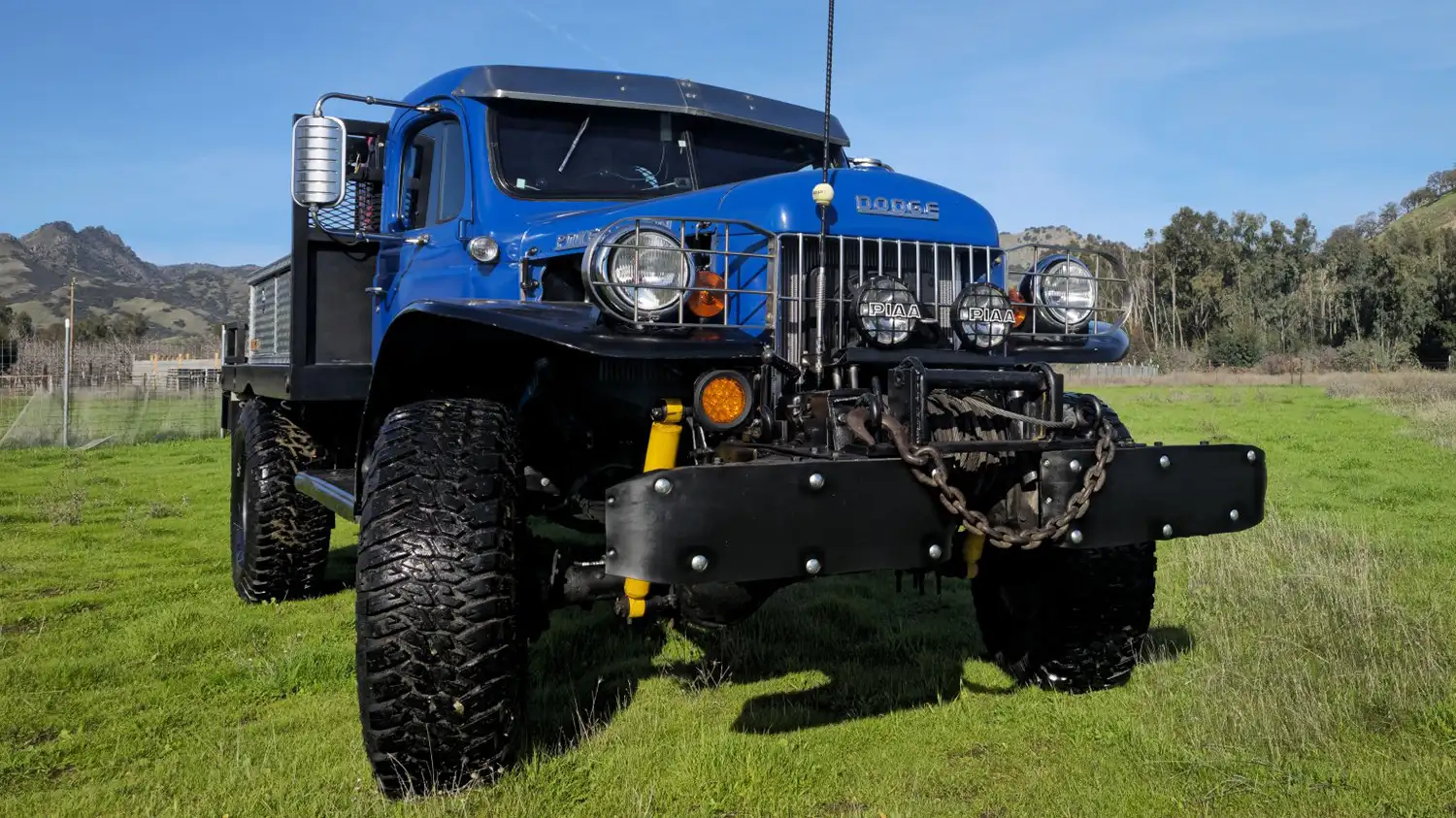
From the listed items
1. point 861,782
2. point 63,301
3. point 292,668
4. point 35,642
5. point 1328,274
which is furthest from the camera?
point 63,301

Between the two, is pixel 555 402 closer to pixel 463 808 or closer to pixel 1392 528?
pixel 463 808

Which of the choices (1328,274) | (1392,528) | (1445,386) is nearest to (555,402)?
(1392,528)

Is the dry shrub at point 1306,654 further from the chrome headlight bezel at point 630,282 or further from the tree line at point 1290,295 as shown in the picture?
the tree line at point 1290,295

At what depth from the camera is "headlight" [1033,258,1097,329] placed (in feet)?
13.0

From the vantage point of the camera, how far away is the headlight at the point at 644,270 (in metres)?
3.16

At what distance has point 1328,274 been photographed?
59.9 meters

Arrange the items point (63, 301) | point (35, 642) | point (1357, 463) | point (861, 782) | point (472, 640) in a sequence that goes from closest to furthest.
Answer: point (472, 640) < point (861, 782) < point (35, 642) < point (1357, 463) < point (63, 301)

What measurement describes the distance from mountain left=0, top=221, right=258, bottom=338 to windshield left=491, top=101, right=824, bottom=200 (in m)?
86.1

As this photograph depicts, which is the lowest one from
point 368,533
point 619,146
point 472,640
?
point 472,640

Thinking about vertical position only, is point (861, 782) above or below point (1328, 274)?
below

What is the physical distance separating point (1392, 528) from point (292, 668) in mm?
7532

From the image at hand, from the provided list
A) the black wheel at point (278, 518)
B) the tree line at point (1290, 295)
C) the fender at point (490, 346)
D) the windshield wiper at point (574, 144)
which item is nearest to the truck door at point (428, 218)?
the windshield wiper at point (574, 144)

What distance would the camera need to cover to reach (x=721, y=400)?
10.1 feet

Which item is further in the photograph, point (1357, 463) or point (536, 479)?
point (1357, 463)
